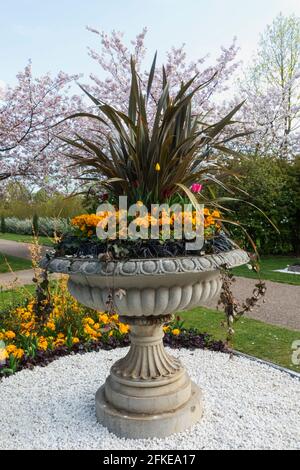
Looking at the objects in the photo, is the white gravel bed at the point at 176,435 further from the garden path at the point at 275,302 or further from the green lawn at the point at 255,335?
the garden path at the point at 275,302

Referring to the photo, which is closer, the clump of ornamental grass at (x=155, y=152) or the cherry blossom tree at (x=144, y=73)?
the clump of ornamental grass at (x=155, y=152)

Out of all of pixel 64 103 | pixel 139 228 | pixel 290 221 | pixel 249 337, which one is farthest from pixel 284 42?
pixel 139 228

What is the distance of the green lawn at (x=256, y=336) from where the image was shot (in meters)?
4.38

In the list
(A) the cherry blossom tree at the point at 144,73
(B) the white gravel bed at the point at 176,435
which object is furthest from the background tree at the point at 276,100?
(B) the white gravel bed at the point at 176,435

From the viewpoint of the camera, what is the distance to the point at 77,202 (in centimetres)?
2075

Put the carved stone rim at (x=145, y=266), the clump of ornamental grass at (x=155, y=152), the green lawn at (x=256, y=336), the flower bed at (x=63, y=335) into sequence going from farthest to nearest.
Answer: the green lawn at (x=256, y=336) < the flower bed at (x=63, y=335) < the clump of ornamental grass at (x=155, y=152) < the carved stone rim at (x=145, y=266)

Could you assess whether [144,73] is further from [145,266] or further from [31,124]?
[145,266]

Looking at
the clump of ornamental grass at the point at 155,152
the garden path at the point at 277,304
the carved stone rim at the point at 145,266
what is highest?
the clump of ornamental grass at the point at 155,152

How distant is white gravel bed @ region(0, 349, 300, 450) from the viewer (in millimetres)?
2590

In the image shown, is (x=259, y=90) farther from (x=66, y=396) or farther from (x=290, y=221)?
(x=66, y=396)

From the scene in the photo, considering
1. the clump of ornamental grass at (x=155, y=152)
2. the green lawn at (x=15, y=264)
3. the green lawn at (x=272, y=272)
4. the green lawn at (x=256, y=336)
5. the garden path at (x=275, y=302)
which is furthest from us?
the green lawn at (x=15, y=264)

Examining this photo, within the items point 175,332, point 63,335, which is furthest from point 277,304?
point 63,335

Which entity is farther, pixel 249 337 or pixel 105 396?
pixel 249 337

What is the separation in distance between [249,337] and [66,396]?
2596 millimetres
